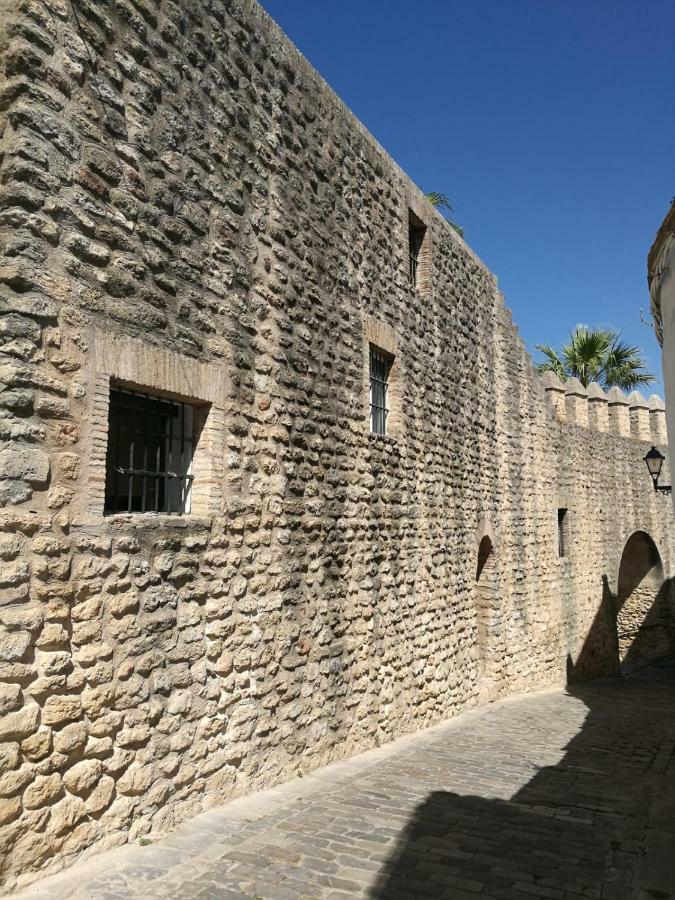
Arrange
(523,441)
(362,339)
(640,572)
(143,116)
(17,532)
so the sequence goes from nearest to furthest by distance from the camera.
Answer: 1. (17,532)
2. (143,116)
3. (362,339)
4. (523,441)
5. (640,572)

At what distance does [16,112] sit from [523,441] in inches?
384

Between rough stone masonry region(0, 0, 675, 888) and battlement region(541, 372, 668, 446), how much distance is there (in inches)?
205

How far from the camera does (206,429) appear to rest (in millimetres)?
4922

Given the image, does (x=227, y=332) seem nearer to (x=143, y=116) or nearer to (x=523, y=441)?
(x=143, y=116)

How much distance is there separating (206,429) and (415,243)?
5276 millimetres

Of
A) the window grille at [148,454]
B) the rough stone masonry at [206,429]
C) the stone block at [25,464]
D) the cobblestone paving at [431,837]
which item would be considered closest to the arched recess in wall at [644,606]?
the rough stone masonry at [206,429]

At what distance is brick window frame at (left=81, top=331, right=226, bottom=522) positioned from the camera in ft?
12.9

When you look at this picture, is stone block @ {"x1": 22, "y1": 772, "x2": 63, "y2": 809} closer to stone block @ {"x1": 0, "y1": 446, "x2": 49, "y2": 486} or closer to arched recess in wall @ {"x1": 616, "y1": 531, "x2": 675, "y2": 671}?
stone block @ {"x1": 0, "y1": 446, "x2": 49, "y2": 486}

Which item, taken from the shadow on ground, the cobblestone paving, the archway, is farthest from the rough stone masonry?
the shadow on ground

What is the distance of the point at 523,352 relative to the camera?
1220 cm

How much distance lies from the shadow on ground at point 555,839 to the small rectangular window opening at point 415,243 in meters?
5.84

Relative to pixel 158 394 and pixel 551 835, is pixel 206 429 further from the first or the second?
pixel 551 835

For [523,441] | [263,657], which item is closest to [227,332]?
[263,657]

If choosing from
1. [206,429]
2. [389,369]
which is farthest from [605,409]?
[206,429]
